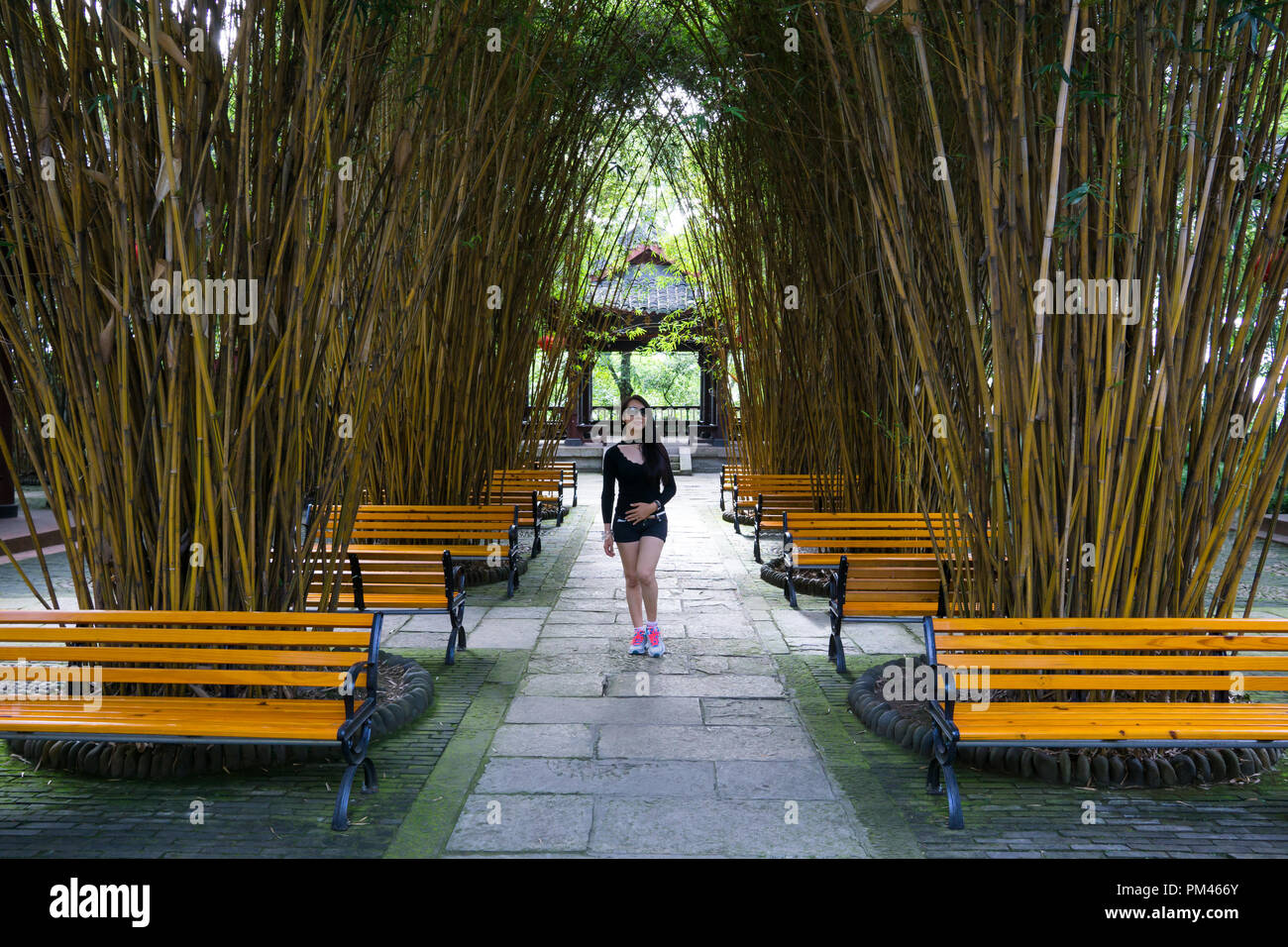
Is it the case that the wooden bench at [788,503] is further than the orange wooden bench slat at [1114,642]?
Yes

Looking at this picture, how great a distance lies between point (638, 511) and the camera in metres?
3.53

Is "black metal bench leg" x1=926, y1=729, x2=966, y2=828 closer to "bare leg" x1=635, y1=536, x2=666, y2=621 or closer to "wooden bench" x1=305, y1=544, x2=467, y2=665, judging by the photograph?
"bare leg" x1=635, y1=536, x2=666, y2=621

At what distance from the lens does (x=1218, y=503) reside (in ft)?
8.21

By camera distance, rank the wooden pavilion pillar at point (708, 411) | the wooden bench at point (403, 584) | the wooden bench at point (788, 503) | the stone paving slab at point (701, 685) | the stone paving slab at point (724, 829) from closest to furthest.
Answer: the stone paving slab at point (724, 829)
the stone paving slab at point (701, 685)
the wooden bench at point (403, 584)
the wooden bench at point (788, 503)
the wooden pavilion pillar at point (708, 411)

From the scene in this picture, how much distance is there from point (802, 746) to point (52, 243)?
2.40 metres

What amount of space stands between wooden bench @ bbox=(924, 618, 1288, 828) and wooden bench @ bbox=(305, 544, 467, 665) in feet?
6.24

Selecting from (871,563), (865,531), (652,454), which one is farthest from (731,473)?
(652,454)

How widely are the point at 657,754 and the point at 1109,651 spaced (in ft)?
4.08

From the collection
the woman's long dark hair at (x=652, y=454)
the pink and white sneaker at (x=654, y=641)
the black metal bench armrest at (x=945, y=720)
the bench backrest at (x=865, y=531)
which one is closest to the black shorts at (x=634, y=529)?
the woman's long dark hair at (x=652, y=454)

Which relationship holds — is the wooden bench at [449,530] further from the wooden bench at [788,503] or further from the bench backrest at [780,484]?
the bench backrest at [780,484]

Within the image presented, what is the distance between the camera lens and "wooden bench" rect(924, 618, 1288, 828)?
221 cm

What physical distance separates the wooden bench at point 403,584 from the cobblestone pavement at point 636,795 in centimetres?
25

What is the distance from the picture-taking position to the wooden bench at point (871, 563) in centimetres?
344
